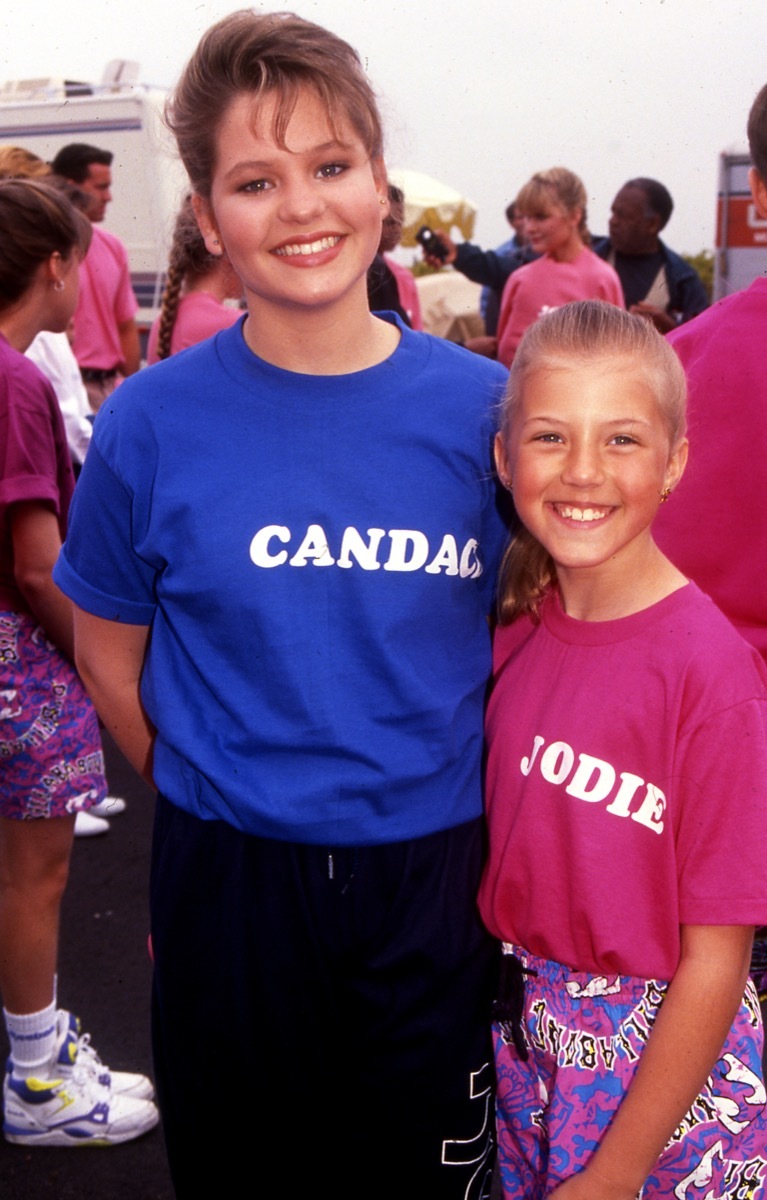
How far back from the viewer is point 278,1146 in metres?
1.67

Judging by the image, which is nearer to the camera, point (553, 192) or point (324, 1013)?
point (324, 1013)

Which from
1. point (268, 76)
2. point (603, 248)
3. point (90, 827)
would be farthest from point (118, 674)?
point (603, 248)

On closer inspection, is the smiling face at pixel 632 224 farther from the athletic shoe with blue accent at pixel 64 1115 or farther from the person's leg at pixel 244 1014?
the person's leg at pixel 244 1014

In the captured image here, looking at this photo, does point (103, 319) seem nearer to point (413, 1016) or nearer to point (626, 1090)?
point (413, 1016)

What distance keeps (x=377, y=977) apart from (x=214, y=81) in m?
1.19

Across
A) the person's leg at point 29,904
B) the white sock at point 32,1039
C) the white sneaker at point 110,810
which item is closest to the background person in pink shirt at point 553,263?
the white sneaker at point 110,810

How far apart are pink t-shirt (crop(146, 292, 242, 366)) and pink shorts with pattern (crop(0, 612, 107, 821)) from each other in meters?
1.52

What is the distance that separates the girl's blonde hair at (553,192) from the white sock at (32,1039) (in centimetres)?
511

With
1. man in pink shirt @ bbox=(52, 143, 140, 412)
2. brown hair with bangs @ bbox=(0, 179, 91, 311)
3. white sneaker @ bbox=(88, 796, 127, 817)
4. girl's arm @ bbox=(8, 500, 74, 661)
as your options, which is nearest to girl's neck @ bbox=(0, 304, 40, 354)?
brown hair with bangs @ bbox=(0, 179, 91, 311)

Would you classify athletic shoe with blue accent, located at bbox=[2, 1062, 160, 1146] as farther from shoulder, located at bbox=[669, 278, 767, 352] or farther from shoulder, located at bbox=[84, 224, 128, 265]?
shoulder, located at bbox=[84, 224, 128, 265]

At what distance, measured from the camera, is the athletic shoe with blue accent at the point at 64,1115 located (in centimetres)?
284

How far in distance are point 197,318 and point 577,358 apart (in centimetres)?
258

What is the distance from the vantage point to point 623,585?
1601 millimetres

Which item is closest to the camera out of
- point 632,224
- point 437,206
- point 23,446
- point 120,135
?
point 23,446
